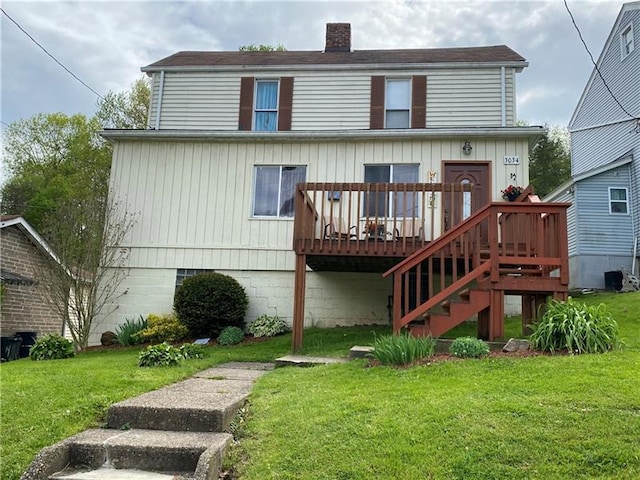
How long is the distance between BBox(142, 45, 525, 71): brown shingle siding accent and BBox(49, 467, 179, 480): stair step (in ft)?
36.2

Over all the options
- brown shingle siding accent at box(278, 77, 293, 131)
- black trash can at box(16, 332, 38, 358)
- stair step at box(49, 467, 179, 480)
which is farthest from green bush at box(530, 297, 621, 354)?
black trash can at box(16, 332, 38, 358)

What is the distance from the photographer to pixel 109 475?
3465mm

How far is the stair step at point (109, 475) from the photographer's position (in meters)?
3.40

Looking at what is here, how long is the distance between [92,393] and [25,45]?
9.55 m

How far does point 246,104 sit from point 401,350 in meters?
8.93

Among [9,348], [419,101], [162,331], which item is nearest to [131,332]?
[162,331]

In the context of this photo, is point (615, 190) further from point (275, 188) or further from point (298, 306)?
point (298, 306)

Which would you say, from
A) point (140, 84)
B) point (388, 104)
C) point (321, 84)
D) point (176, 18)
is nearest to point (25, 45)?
point (176, 18)

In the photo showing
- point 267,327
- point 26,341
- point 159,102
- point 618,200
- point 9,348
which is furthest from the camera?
point 618,200

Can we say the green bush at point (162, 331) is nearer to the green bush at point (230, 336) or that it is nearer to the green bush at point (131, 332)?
the green bush at point (131, 332)

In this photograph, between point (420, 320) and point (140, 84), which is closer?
point (420, 320)

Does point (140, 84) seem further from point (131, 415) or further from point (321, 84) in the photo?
point (131, 415)

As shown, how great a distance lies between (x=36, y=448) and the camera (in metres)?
3.75

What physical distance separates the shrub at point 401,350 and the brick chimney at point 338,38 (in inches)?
428
